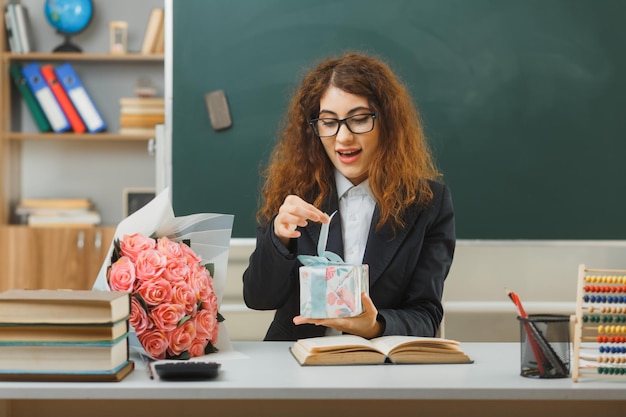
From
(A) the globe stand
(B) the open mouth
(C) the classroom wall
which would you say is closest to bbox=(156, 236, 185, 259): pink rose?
(B) the open mouth

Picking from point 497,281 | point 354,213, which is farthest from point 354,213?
point 497,281

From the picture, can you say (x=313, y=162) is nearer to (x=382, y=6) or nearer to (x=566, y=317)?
(x=566, y=317)

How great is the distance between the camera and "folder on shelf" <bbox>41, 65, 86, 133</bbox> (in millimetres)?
4227

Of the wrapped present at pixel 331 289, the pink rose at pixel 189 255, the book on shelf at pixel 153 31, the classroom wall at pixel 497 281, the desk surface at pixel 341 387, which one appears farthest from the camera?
the book on shelf at pixel 153 31

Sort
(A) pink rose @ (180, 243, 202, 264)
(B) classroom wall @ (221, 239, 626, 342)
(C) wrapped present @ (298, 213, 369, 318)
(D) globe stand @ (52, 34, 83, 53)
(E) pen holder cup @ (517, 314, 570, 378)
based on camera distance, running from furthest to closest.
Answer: (D) globe stand @ (52, 34, 83, 53) → (B) classroom wall @ (221, 239, 626, 342) → (A) pink rose @ (180, 243, 202, 264) → (C) wrapped present @ (298, 213, 369, 318) → (E) pen holder cup @ (517, 314, 570, 378)

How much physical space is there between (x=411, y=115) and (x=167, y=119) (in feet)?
4.92

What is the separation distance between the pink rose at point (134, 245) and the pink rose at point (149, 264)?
17mm

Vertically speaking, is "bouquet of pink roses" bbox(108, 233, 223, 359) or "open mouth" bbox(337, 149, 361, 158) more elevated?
"open mouth" bbox(337, 149, 361, 158)

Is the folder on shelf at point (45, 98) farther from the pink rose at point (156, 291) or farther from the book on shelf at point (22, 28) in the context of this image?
the pink rose at point (156, 291)

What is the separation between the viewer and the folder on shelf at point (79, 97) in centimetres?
423

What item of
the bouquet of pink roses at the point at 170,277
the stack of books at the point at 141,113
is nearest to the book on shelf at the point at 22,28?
the stack of books at the point at 141,113

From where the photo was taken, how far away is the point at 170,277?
4.77 feet

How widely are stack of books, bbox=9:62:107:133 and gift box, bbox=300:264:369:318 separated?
3097mm

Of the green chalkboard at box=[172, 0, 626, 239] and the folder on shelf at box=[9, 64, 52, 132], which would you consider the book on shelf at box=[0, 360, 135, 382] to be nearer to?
the green chalkboard at box=[172, 0, 626, 239]
